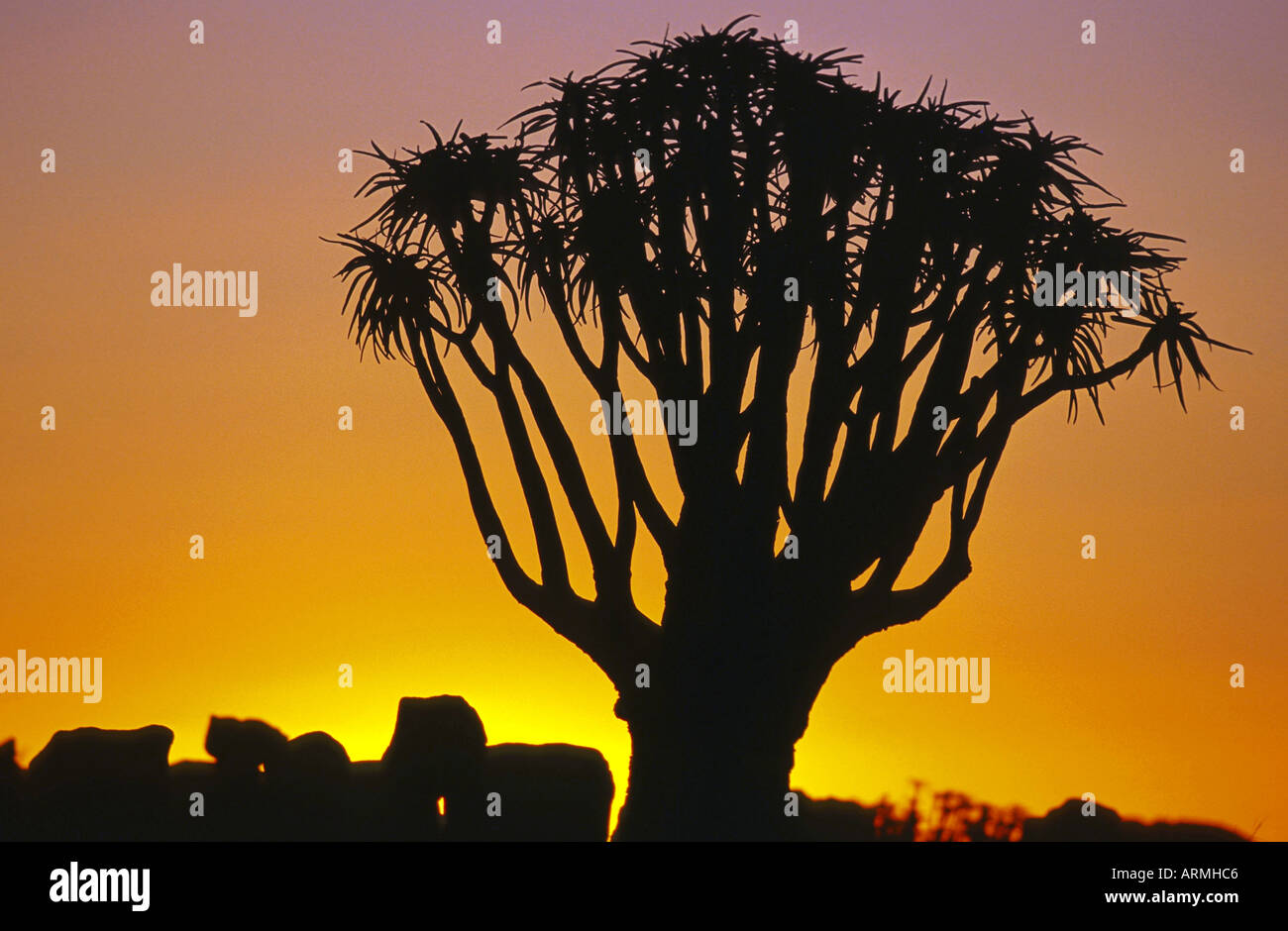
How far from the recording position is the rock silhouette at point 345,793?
1659cm

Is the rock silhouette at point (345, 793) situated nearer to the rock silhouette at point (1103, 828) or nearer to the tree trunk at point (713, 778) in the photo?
the rock silhouette at point (1103, 828)

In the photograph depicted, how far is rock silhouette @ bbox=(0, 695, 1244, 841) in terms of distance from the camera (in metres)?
16.6

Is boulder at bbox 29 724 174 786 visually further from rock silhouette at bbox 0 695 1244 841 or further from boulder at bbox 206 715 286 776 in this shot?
boulder at bbox 206 715 286 776

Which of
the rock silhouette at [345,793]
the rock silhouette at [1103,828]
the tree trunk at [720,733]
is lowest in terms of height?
the rock silhouette at [1103,828]

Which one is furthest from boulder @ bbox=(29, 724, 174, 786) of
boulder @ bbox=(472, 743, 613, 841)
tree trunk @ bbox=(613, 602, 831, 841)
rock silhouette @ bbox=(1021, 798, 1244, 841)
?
rock silhouette @ bbox=(1021, 798, 1244, 841)

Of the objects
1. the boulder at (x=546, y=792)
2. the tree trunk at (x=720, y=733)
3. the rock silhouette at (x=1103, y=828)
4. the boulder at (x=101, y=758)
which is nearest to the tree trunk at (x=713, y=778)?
the tree trunk at (x=720, y=733)

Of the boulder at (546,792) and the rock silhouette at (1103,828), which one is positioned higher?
the boulder at (546,792)

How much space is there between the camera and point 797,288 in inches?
538

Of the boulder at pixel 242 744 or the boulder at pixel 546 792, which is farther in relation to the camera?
the boulder at pixel 242 744

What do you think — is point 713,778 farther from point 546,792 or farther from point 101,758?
point 101,758

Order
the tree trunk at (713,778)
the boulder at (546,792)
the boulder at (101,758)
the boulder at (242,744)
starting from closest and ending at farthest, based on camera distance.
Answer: the tree trunk at (713,778), the boulder at (546,792), the boulder at (101,758), the boulder at (242,744)
